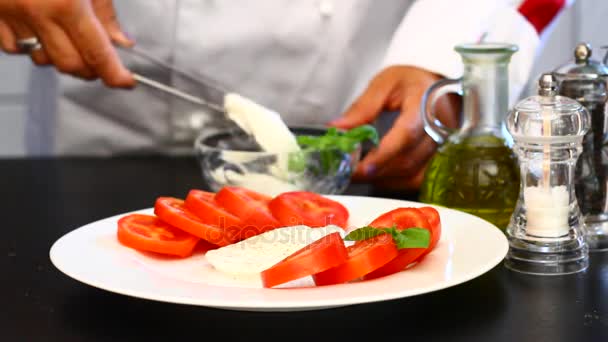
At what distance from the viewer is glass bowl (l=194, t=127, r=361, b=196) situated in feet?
3.82

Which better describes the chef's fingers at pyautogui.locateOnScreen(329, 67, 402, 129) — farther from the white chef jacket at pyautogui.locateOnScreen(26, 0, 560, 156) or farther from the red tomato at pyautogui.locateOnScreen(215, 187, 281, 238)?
the red tomato at pyautogui.locateOnScreen(215, 187, 281, 238)

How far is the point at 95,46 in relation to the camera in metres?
1.35

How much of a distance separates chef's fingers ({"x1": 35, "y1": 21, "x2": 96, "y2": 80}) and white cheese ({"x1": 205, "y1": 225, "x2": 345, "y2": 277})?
0.66 metres

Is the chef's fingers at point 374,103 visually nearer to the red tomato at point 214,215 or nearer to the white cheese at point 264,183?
the white cheese at point 264,183

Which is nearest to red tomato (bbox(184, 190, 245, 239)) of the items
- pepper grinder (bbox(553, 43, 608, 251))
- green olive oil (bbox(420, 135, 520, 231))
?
green olive oil (bbox(420, 135, 520, 231))

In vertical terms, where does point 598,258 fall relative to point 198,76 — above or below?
below

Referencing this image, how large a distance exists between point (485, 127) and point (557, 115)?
0.57 ft

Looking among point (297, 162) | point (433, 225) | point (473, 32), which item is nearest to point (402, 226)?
point (433, 225)

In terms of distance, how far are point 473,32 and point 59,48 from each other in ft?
2.12

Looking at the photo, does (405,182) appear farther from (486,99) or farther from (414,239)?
(414,239)

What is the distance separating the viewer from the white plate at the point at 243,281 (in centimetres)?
68

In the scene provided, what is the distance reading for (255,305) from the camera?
26.3 inches

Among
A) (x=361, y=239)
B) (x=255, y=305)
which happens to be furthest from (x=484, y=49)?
(x=255, y=305)

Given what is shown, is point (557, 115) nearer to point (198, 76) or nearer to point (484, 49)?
point (484, 49)
